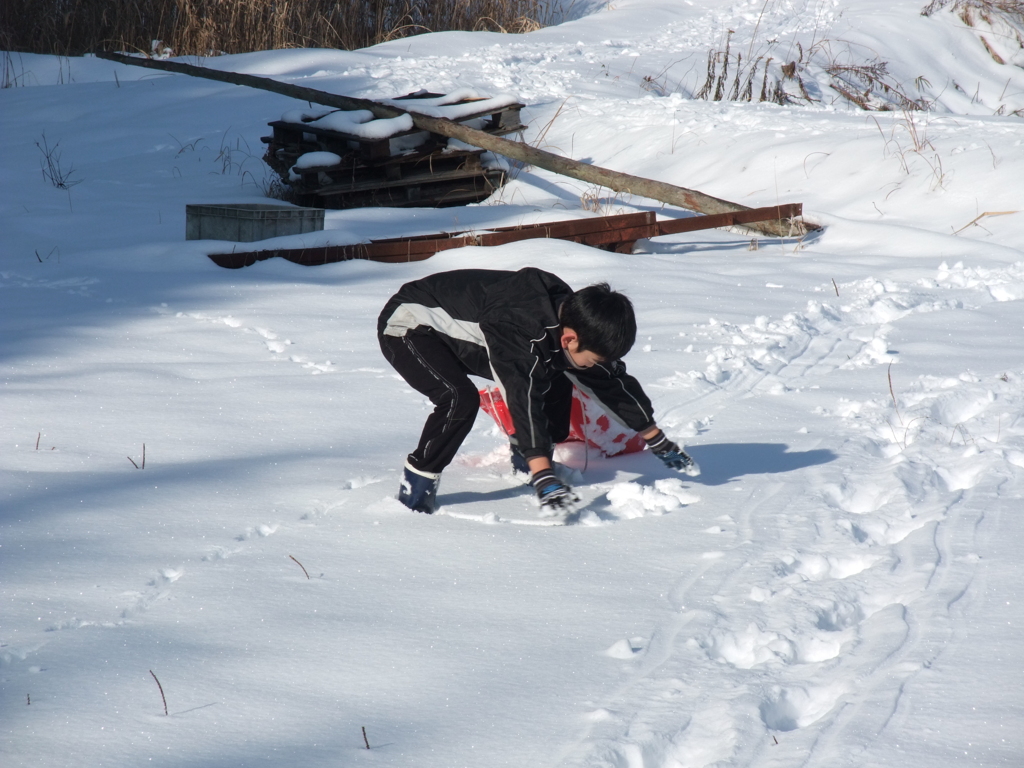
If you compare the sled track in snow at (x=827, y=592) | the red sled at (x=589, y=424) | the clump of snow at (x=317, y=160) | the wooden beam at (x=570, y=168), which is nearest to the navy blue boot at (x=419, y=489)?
the red sled at (x=589, y=424)

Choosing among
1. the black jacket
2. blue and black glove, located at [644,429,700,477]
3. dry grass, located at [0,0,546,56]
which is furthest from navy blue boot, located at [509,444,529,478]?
dry grass, located at [0,0,546,56]

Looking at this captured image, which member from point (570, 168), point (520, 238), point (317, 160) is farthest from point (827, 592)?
point (317, 160)

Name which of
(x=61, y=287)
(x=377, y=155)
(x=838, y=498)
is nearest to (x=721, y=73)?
(x=377, y=155)

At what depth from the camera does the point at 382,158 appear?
721 centimetres

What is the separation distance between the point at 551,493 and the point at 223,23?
36.7 ft

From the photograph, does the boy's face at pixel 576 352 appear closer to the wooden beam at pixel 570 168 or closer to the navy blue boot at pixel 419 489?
the navy blue boot at pixel 419 489

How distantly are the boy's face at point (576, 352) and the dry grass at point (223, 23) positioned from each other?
35.2 feet

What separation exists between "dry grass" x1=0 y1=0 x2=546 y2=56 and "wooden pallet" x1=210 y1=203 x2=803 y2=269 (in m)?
7.19

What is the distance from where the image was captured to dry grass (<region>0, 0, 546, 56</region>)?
11.8 meters

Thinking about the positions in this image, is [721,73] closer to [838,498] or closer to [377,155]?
[377,155]

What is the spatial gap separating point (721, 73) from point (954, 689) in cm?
1013

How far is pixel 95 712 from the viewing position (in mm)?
1733

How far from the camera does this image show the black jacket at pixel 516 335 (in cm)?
259

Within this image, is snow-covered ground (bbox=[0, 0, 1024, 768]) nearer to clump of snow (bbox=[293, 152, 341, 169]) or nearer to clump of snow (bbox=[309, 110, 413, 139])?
clump of snow (bbox=[293, 152, 341, 169])
